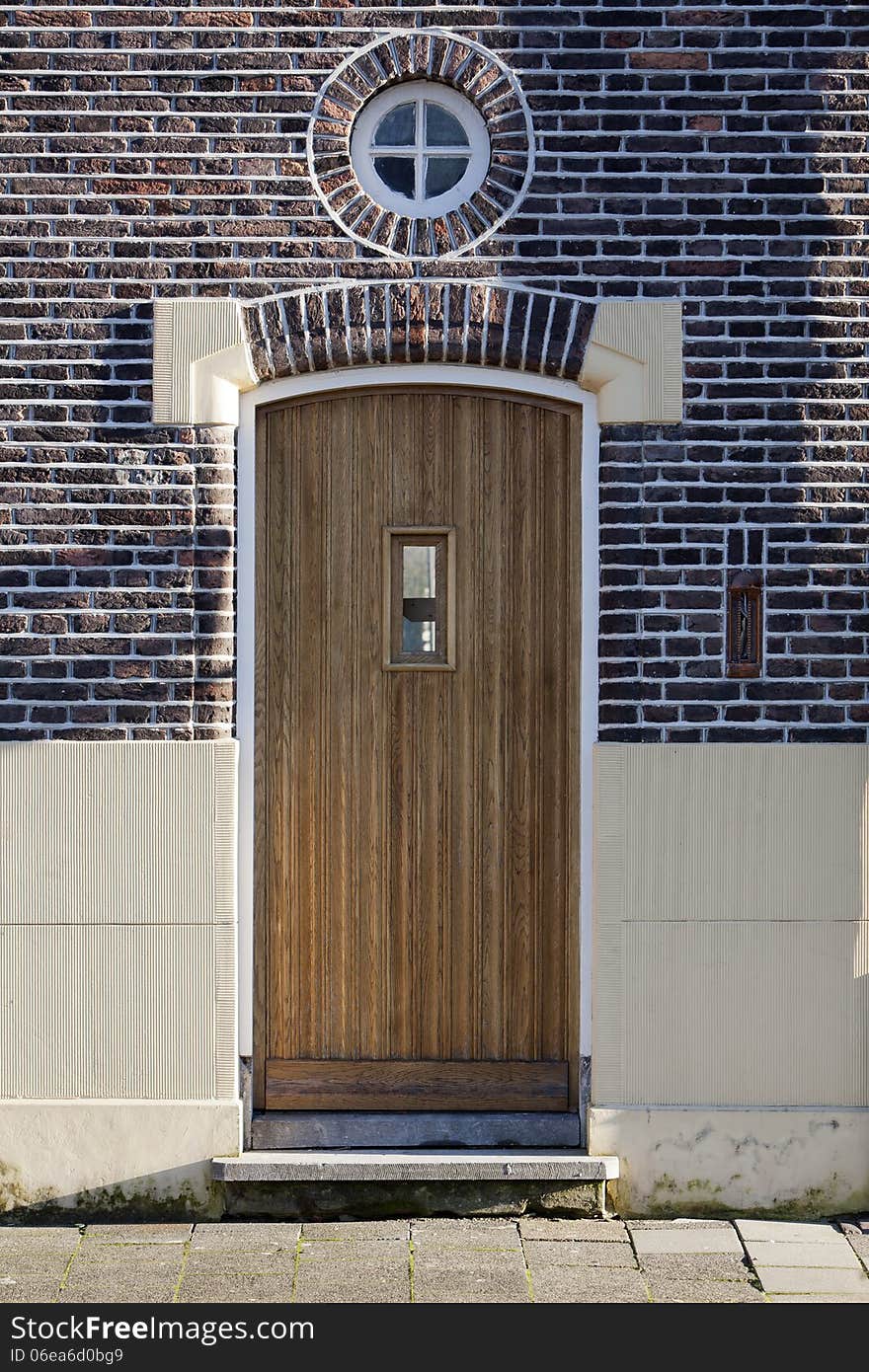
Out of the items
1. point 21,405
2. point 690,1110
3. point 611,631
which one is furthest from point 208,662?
point 690,1110

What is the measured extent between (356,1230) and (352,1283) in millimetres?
369

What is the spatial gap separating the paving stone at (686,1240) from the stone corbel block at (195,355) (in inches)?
114

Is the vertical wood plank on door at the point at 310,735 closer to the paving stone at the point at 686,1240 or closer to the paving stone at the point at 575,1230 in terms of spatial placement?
the paving stone at the point at 575,1230

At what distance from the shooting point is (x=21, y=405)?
4.51m

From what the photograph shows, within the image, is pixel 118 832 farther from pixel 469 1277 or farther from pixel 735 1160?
pixel 735 1160

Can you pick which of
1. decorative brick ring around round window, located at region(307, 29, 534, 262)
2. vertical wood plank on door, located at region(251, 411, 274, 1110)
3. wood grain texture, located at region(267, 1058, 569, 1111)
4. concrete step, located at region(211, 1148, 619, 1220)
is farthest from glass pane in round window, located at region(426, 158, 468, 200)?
concrete step, located at region(211, 1148, 619, 1220)

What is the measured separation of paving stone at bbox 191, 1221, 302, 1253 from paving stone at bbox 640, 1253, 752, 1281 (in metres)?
1.07

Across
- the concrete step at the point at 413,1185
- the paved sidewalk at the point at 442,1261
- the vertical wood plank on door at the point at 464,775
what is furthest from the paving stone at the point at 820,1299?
the vertical wood plank on door at the point at 464,775

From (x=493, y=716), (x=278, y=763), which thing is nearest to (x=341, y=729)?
(x=278, y=763)

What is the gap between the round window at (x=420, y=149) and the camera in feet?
14.9

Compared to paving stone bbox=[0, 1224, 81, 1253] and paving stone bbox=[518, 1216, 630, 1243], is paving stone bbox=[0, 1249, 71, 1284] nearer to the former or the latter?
paving stone bbox=[0, 1224, 81, 1253]

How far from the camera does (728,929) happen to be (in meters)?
4.50

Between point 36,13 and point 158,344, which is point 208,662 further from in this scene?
point 36,13

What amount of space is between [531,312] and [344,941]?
7.04ft
